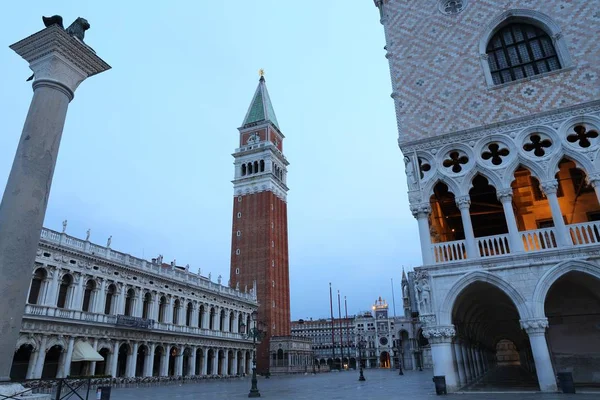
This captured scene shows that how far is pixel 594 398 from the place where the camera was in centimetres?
998

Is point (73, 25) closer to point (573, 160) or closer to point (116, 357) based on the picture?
point (573, 160)

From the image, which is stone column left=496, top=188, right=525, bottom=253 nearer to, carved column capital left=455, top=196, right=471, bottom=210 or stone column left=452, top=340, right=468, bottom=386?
carved column capital left=455, top=196, right=471, bottom=210

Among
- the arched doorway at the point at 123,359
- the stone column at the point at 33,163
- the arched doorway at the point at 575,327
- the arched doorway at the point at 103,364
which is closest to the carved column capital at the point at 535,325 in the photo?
the arched doorway at the point at 575,327

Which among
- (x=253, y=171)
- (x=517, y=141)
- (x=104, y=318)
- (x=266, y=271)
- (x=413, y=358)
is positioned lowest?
(x=413, y=358)

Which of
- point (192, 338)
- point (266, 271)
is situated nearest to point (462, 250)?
point (192, 338)

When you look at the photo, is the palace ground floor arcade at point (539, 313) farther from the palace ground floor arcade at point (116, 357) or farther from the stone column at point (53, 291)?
the stone column at point (53, 291)

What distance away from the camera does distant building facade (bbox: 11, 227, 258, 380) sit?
2569cm

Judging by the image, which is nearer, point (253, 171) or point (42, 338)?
point (42, 338)

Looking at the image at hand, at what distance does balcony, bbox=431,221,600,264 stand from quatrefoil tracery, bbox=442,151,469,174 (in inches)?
115

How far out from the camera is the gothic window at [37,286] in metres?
25.6

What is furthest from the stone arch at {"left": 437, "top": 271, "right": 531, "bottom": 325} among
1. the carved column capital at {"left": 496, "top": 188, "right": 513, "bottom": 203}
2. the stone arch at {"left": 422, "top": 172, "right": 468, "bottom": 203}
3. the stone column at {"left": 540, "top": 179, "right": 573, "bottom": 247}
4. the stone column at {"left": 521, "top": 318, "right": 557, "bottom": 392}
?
Result: the stone arch at {"left": 422, "top": 172, "right": 468, "bottom": 203}

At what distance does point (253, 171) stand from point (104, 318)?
39033 mm

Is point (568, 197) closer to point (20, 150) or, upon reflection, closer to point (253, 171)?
point (20, 150)

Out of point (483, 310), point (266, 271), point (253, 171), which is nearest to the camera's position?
point (483, 310)
